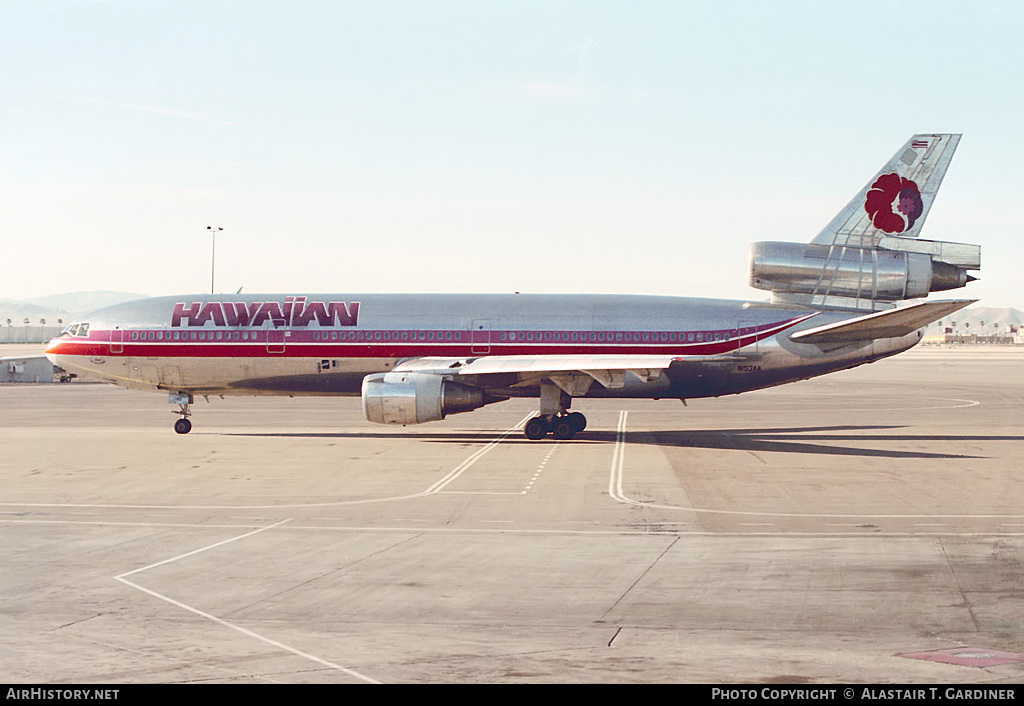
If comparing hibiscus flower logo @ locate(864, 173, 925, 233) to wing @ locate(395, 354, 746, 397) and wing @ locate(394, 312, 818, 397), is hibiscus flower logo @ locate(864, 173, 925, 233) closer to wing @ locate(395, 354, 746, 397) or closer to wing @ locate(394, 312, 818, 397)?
wing @ locate(394, 312, 818, 397)

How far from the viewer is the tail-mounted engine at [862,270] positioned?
39.8 m

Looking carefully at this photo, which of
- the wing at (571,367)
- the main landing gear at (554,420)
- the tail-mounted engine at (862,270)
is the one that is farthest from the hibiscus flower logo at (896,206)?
the main landing gear at (554,420)

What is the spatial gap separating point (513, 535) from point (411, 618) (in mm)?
6665

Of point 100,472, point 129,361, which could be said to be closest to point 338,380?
point 129,361

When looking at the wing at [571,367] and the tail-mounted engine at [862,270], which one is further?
the tail-mounted engine at [862,270]

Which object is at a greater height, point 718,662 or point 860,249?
point 860,249

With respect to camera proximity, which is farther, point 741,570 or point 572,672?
point 741,570

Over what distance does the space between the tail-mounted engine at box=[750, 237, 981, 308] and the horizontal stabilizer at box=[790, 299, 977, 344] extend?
3.89 ft

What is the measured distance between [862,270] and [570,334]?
11.4 meters

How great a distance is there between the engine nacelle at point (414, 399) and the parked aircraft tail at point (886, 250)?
1251 centimetres

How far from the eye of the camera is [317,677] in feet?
37.9

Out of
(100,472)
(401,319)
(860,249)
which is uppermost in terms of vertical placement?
(860,249)

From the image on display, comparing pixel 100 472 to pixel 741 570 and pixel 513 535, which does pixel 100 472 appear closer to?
pixel 513 535

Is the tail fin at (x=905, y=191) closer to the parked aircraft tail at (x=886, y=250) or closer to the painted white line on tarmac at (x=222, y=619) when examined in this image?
the parked aircraft tail at (x=886, y=250)
